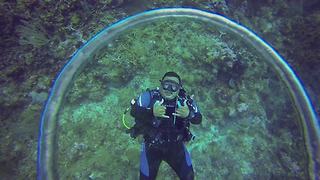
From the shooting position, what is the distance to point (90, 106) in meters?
5.73

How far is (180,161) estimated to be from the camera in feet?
13.7

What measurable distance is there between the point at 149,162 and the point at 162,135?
0.57 meters

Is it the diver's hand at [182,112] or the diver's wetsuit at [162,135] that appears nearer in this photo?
the diver's hand at [182,112]

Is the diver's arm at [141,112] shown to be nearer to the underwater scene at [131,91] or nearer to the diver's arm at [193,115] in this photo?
the diver's arm at [193,115]

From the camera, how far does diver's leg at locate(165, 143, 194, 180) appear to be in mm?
4148

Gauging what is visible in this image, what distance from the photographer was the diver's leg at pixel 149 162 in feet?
13.4

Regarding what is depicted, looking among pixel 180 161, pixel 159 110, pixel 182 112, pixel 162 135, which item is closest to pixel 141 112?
pixel 159 110

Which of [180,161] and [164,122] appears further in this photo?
[180,161]

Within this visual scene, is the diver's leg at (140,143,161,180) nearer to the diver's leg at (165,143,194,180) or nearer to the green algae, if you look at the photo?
the diver's leg at (165,143,194,180)

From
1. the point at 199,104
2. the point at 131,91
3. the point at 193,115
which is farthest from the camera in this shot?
the point at 199,104

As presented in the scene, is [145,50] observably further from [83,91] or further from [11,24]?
[11,24]

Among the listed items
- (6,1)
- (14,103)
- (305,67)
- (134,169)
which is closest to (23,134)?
(14,103)

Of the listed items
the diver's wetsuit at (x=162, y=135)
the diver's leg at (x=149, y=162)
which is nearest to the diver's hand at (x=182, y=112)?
the diver's wetsuit at (x=162, y=135)

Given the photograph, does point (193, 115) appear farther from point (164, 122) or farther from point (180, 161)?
point (180, 161)
